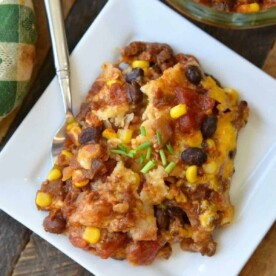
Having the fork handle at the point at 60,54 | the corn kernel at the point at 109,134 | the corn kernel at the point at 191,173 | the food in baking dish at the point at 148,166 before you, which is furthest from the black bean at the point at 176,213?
the fork handle at the point at 60,54

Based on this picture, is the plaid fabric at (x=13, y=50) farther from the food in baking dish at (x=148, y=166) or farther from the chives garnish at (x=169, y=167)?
the chives garnish at (x=169, y=167)

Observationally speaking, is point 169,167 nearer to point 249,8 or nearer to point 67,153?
point 67,153

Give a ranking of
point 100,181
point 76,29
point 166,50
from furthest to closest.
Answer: point 76,29
point 166,50
point 100,181

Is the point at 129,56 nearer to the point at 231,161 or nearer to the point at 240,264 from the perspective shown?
the point at 231,161

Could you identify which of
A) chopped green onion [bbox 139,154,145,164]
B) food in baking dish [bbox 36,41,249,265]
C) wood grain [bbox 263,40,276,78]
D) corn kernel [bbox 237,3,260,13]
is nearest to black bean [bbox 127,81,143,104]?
food in baking dish [bbox 36,41,249,265]

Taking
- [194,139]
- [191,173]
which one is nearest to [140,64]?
[194,139]

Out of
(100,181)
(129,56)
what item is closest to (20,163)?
(100,181)
